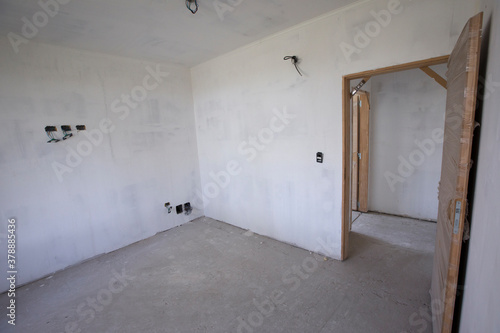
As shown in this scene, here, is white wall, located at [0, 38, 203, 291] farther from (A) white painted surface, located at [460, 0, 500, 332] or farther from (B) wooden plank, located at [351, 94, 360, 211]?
(A) white painted surface, located at [460, 0, 500, 332]

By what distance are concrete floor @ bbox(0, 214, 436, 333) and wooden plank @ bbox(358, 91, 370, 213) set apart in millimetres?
896

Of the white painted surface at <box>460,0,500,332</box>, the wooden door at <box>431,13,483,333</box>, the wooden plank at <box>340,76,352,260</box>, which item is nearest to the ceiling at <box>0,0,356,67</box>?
the wooden plank at <box>340,76,352,260</box>

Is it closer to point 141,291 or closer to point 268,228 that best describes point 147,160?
point 141,291

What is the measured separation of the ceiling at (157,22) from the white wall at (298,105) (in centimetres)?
26

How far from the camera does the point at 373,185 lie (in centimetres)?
409

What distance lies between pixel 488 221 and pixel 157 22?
110 inches

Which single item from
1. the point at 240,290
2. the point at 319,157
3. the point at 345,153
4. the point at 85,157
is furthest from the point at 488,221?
the point at 85,157

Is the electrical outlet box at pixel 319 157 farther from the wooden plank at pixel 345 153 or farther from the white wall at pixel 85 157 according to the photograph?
the white wall at pixel 85 157

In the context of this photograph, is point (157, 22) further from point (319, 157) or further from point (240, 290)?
point (240, 290)

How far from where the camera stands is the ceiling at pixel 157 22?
1.98 m

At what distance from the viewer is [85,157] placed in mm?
2928

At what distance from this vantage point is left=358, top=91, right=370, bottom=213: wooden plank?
3.86m

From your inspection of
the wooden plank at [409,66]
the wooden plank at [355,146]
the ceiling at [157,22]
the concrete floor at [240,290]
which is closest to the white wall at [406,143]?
the wooden plank at [355,146]

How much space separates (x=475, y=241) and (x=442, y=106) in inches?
117
